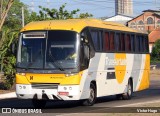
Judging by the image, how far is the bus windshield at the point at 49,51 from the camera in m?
19.1

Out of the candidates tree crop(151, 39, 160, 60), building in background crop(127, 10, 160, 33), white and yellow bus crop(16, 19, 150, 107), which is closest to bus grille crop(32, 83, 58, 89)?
white and yellow bus crop(16, 19, 150, 107)

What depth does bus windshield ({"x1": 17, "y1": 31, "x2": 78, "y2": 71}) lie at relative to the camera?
1914 cm

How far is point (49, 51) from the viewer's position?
1925 cm

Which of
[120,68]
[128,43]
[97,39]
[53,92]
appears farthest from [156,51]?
[53,92]

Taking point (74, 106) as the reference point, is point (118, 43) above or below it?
above

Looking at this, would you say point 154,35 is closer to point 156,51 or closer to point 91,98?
point 156,51

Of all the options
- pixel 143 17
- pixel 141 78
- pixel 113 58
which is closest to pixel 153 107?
pixel 113 58

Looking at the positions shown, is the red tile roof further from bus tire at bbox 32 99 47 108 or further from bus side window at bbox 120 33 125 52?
bus tire at bbox 32 99 47 108

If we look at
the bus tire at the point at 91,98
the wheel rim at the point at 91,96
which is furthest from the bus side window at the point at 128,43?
the wheel rim at the point at 91,96

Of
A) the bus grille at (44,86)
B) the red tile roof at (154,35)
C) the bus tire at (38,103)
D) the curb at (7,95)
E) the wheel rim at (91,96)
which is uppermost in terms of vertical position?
the bus grille at (44,86)

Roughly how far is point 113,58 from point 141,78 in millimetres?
4282

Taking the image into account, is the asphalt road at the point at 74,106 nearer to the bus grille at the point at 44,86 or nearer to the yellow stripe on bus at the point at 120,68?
the bus grille at the point at 44,86

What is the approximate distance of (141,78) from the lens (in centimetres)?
2670

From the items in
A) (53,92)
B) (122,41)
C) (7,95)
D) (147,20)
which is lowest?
(147,20)
